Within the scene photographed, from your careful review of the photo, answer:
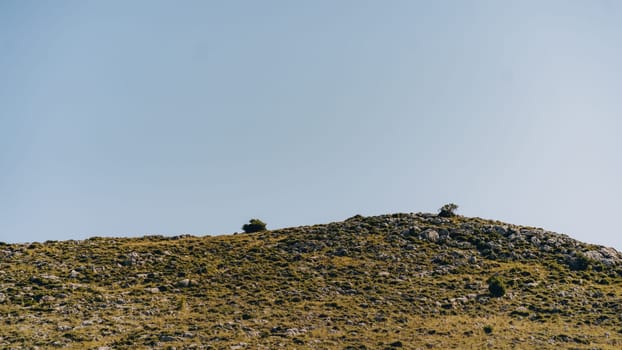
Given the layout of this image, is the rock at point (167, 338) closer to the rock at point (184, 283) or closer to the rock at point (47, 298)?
the rock at point (184, 283)

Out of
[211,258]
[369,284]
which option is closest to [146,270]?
[211,258]

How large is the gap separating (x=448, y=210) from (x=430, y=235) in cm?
1056

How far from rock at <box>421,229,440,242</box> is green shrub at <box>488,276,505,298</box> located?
14.0 m

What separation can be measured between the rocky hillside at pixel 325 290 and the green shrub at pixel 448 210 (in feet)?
7.55

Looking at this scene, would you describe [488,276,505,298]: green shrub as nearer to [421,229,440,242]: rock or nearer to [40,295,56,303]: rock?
[421,229,440,242]: rock

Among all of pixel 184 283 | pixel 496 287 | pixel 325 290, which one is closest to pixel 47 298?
pixel 184 283

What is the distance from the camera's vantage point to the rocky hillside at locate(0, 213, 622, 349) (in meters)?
53.5

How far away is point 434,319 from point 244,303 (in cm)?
1946

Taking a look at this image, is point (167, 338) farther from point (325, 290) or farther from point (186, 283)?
point (325, 290)

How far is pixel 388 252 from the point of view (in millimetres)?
75625

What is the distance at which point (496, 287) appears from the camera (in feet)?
212

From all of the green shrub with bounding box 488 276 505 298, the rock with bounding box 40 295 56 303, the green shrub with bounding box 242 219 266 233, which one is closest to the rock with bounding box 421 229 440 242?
the green shrub with bounding box 488 276 505 298

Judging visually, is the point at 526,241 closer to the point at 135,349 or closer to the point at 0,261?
the point at 135,349

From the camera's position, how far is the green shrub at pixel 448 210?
288 feet
